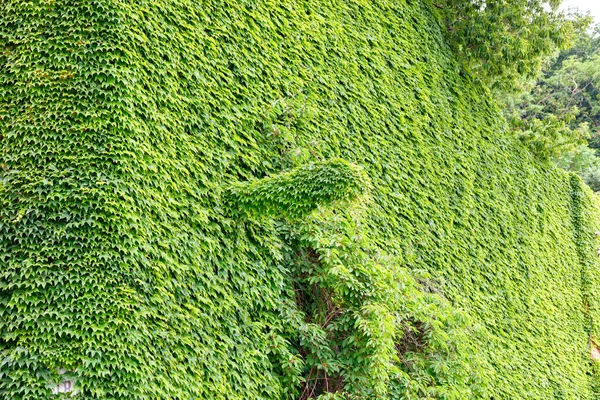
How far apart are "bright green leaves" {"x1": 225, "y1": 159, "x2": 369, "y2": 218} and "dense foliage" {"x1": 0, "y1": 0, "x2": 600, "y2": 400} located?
0.7 inches

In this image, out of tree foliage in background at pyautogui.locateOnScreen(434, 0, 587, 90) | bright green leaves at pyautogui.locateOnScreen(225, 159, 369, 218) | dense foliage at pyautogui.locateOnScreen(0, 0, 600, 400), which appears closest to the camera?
dense foliage at pyautogui.locateOnScreen(0, 0, 600, 400)

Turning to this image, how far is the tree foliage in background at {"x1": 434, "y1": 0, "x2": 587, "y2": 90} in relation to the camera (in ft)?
37.5

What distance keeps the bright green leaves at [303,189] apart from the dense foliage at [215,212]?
0.06 ft

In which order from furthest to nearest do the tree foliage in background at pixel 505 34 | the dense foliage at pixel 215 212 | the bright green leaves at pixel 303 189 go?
the tree foliage in background at pixel 505 34 → the bright green leaves at pixel 303 189 → the dense foliage at pixel 215 212

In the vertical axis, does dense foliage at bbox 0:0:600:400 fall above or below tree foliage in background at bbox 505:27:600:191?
above

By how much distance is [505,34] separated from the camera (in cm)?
1179

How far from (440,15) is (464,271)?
4.44 metres

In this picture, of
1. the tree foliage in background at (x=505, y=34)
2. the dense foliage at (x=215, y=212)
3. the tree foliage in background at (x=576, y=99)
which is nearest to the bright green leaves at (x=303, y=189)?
the dense foliage at (x=215, y=212)

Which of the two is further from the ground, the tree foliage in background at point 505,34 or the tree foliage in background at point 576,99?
the tree foliage in background at point 505,34

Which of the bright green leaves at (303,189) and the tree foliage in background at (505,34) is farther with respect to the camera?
the tree foliage in background at (505,34)

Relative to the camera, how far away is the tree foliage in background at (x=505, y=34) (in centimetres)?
1142

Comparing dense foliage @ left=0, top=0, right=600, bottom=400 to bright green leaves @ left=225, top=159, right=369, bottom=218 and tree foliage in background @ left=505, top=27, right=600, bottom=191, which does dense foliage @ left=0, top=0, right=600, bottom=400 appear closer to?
bright green leaves @ left=225, top=159, right=369, bottom=218

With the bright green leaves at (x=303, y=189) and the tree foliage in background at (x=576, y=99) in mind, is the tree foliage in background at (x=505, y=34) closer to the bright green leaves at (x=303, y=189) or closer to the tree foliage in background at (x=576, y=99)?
the bright green leaves at (x=303, y=189)

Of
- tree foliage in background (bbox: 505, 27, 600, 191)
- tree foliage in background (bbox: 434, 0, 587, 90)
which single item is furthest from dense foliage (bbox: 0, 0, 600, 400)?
tree foliage in background (bbox: 505, 27, 600, 191)
